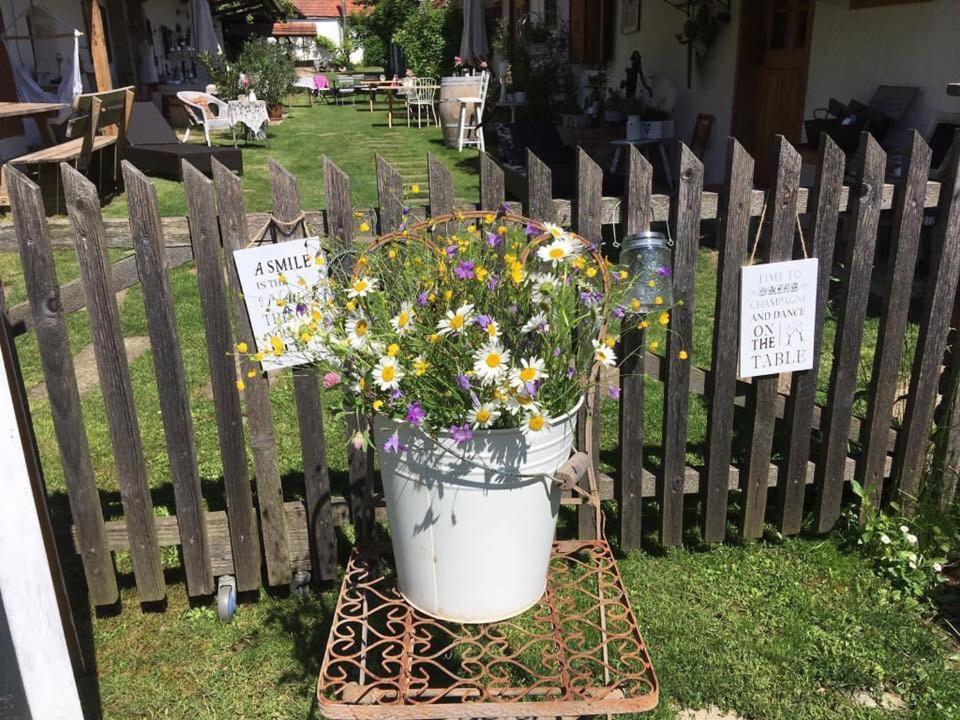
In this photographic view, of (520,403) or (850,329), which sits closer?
(520,403)

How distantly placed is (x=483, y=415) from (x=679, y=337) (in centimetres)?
107

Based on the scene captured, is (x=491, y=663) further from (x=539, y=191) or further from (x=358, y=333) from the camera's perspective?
(x=539, y=191)

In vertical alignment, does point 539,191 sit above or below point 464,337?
above

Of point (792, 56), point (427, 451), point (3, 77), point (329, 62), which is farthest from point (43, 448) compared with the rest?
point (329, 62)

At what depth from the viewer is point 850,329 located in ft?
8.35

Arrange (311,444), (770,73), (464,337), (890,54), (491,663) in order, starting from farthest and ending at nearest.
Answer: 1. (770,73)
2. (890,54)
3. (311,444)
4. (491,663)
5. (464,337)

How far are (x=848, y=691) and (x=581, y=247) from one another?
4.53ft

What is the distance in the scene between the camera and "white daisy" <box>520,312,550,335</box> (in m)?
1.60

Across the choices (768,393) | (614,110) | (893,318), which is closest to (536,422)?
(768,393)

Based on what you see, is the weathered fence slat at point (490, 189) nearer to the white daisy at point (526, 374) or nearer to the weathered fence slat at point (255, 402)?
the weathered fence slat at point (255, 402)

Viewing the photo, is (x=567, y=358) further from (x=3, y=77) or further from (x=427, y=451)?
(x=3, y=77)

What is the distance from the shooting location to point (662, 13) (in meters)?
9.19

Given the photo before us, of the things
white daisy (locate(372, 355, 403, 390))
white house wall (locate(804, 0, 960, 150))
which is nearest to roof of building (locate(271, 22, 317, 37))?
white house wall (locate(804, 0, 960, 150))

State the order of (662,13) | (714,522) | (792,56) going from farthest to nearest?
1. (662,13)
2. (792,56)
3. (714,522)
